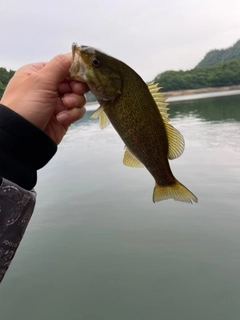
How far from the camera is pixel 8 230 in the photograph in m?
1.88

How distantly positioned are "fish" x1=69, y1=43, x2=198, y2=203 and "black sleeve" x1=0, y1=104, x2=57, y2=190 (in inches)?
18.0

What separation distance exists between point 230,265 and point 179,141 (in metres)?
4.33

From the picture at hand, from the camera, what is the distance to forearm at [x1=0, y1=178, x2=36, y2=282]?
6.01ft

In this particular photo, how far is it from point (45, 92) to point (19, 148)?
47 cm

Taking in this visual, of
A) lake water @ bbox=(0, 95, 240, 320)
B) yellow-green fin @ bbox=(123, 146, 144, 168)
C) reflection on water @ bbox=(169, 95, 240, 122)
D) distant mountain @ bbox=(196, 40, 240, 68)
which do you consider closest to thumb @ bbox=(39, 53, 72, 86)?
yellow-green fin @ bbox=(123, 146, 144, 168)

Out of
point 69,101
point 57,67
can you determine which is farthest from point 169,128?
point 57,67

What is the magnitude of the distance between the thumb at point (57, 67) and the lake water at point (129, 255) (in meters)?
4.10

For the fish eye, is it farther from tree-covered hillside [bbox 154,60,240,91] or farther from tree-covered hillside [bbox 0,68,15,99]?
tree-covered hillside [bbox 154,60,240,91]

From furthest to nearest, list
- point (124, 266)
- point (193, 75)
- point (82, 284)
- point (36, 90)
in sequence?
1. point (193, 75)
2. point (124, 266)
3. point (82, 284)
4. point (36, 90)

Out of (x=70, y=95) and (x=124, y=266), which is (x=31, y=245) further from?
(x=70, y=95)

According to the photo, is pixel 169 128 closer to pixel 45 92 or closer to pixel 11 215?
pixel 45 92

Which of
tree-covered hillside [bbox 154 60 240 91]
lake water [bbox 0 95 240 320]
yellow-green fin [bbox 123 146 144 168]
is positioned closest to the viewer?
yellow-green fin [bbox 123 146 144 168]

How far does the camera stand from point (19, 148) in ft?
6.28

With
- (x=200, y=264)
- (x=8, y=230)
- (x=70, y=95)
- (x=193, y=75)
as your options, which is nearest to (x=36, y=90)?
(x=70, y=95)
